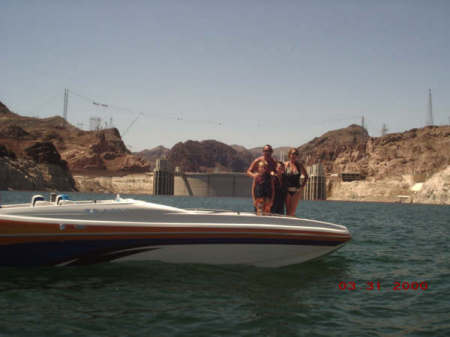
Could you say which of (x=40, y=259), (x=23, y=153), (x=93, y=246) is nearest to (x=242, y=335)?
(x=93, y=246)

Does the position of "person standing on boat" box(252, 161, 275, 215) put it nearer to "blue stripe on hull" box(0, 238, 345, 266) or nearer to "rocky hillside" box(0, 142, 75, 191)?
"blue stripe on hull" box(0, 238, 345, 266)

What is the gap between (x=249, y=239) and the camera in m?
7.30

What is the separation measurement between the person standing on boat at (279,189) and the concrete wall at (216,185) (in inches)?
4073

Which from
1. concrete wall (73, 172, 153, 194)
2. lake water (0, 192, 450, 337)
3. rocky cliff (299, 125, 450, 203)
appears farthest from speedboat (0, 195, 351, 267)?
concrete wall (73, 172, 153, 194)

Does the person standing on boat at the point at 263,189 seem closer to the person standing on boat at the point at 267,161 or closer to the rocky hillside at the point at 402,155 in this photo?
the person standing on boat at the point at 267,161

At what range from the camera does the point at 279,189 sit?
342 inches

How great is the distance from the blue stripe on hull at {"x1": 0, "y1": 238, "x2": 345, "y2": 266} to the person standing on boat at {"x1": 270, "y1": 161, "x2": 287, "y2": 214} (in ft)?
4.51

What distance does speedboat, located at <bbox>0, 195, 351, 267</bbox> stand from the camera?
22.2 feet

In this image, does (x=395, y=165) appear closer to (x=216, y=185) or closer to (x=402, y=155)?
(x=402, y=155)

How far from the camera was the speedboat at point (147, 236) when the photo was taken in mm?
6762

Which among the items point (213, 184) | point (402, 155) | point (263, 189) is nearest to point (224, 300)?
point (263, 189)

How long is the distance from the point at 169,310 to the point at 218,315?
682mm

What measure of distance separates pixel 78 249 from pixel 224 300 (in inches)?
113

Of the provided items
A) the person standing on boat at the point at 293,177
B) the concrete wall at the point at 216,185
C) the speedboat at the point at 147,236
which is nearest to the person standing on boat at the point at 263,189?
the person standing on boat at the point at 293,177
